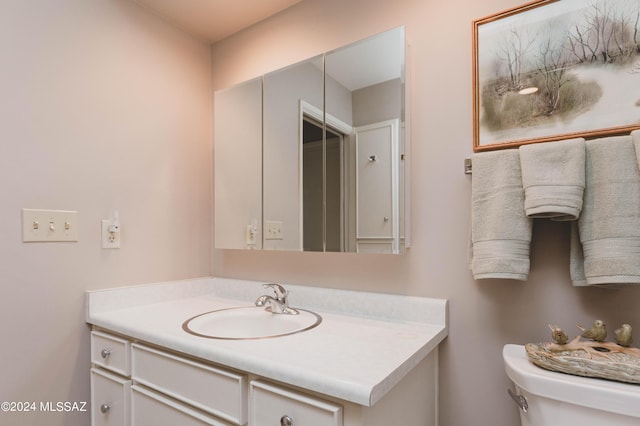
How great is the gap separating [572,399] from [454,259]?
487 millimetres

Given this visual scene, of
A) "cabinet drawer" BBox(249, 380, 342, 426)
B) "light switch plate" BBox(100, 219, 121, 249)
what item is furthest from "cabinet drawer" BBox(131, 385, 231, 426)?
"light switch plate" BBox(100, 219, 121, 249)

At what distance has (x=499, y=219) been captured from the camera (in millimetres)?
987

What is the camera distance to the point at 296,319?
1.32 m

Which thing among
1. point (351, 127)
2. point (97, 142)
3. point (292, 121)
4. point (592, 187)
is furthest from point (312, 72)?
point (592, 187)

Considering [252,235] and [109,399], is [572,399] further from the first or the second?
[109,399]

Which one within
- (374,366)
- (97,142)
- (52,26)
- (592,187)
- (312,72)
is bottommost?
(374,366)

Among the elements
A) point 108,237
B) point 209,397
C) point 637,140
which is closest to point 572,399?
point 637,140

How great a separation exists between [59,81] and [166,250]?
2.63 ft

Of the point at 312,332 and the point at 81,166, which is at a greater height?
the point at 81,166

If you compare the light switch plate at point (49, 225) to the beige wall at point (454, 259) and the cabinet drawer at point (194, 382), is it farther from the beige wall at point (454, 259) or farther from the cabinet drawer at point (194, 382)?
the beige wall at point (454, 259)

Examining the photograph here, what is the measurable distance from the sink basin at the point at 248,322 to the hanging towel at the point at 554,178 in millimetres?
788

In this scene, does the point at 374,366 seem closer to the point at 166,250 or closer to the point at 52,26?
the point at 166,250

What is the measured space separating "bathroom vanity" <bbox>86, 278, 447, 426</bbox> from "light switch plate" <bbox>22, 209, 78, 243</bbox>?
0.84 feet

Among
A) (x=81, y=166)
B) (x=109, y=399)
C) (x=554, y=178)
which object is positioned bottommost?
(x=109, y=399)
